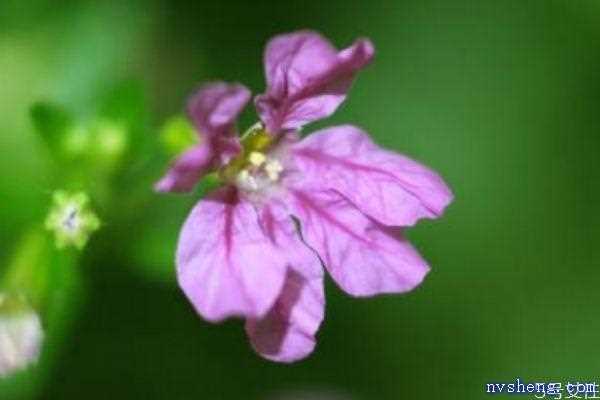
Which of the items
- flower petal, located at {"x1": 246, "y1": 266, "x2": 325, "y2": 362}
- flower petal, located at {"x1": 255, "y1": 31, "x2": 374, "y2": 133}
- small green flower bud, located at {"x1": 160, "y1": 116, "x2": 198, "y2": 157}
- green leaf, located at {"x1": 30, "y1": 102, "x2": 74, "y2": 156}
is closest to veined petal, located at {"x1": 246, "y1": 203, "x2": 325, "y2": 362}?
flower petal, located at {"x1": 246, "y1": 266, "x2": 325, "y2": 362}

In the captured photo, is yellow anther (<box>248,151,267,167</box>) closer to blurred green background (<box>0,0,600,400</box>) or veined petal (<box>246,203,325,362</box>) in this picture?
veined petal (<box>246,203,325,362</box>)

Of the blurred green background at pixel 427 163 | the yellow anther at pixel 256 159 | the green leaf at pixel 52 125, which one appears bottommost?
the blurred green background at pixel 427 163

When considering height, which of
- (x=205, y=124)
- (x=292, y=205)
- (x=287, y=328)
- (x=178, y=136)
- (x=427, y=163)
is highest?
(x=205, y=124)

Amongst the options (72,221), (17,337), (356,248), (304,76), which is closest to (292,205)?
(356,248)

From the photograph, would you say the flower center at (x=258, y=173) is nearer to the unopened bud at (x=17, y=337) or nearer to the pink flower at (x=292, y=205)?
the pink flower at (x=292, y=205)

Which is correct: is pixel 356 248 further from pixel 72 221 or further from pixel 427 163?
pixel 427 163

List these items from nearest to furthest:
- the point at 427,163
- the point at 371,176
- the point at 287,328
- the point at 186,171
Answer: the point at 186,171 → the point at 287,328 → the point at 371,176 → the point at 427,163

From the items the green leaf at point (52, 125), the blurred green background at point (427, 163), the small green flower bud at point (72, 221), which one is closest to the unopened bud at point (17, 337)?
the small green flower bud at point (72, 221)
